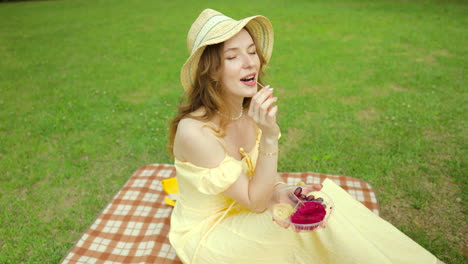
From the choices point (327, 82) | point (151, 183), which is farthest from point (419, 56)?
point (151, 183)

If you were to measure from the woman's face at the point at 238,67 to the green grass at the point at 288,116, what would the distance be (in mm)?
2164

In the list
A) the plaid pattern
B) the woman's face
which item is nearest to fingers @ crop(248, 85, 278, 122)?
the woman's face

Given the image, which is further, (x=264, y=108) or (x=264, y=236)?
(x=264, y=236)

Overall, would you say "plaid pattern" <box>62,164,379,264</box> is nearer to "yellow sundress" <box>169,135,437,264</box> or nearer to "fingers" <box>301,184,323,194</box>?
"yellow sundress" <box>169,135,437,264</box>

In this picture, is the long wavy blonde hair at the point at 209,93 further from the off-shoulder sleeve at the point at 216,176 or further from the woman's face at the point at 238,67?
the off-shoulder sleeve at the point at 216,176

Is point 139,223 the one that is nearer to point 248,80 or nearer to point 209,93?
point 209,93

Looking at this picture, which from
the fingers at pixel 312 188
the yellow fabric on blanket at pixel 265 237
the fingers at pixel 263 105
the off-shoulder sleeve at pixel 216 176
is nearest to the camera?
the fingers at pixel 263 105

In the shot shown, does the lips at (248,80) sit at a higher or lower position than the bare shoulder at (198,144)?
higher

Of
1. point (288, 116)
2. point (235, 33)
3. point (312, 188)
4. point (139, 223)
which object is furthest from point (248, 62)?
point (288, 116)

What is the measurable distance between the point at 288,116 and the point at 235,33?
136 inches

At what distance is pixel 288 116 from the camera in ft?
17.7

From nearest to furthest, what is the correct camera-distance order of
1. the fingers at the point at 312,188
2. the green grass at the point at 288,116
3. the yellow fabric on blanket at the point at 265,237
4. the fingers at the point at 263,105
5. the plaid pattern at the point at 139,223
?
1. the fingers at the point at 263,105
2. the yellow fabric on blanket at the point at 265,237
3. the fingers at the point at 312,188
4. the plaid pattern at the point at 139,223
5. the green grass at the point at 288,116

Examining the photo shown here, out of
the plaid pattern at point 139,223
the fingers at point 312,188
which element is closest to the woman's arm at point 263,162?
the fingers at point 312,188

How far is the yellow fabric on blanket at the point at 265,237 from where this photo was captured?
6.66ft
